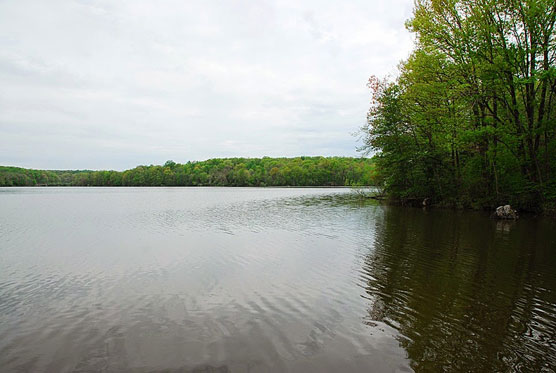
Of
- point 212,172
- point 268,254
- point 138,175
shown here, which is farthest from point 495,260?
point 138,175

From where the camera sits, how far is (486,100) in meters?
22.8

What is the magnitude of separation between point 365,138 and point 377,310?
2841cm

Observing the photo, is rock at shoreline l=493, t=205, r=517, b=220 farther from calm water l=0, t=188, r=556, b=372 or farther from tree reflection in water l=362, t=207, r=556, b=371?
calm water l=0, t=188, r=556, b=372

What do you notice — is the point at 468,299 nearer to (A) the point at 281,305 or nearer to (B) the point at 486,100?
(A) the point at 281,305

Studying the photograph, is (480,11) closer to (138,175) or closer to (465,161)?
(465,161)

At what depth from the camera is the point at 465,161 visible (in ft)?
93.4

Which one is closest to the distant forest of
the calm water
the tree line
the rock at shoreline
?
the tree line

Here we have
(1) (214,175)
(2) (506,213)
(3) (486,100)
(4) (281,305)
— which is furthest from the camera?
(1) (214,175)

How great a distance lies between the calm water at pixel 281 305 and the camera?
4.60 meters

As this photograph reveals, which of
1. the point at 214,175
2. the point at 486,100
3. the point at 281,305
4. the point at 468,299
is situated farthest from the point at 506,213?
the point at 214,175

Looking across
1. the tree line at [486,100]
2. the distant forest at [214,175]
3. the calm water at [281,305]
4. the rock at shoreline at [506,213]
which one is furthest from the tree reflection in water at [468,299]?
the distant forest at [214,175]

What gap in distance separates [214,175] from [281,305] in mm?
124656

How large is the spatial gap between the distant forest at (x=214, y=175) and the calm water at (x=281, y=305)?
336ft

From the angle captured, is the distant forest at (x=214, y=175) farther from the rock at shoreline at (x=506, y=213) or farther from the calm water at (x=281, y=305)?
the calm water at (x=281, y=305)
